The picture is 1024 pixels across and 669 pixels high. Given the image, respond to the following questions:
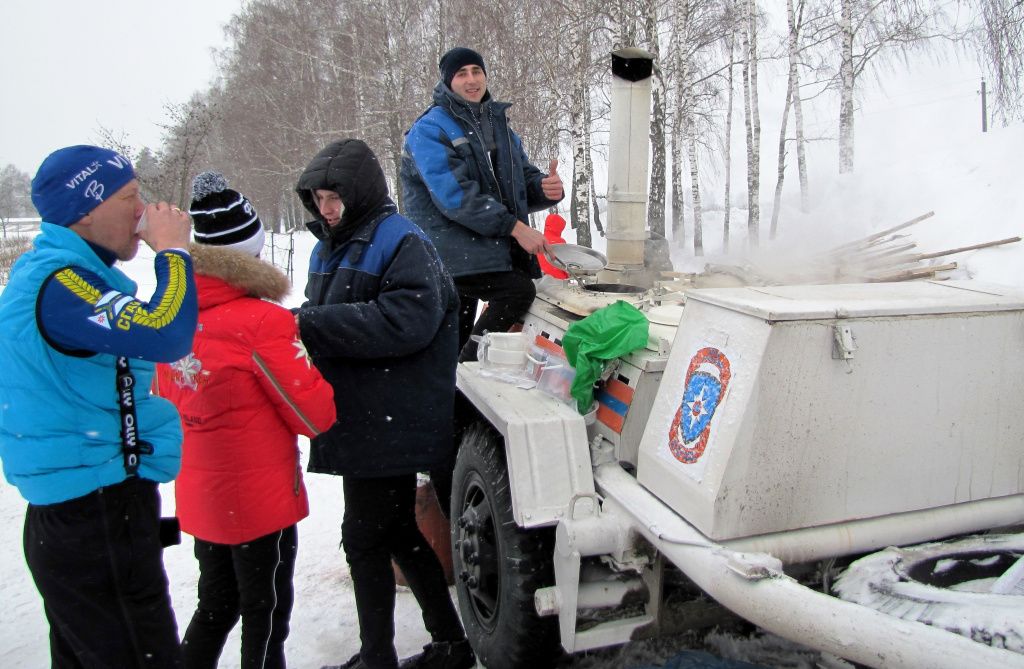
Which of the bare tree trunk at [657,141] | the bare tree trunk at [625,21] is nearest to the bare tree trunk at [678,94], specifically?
the bare tree trunk at [657,141]

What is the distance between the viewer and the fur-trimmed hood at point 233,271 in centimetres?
223

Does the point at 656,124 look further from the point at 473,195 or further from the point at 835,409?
the point at 835,409

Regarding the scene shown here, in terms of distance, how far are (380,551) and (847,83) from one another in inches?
614

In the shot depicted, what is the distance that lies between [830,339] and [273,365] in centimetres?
155

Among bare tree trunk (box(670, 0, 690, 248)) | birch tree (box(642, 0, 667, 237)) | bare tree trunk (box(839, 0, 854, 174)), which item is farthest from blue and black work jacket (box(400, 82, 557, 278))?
bare tree trunk (box(839, 0, 854, 174))

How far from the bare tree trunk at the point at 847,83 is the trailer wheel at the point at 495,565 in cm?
1426

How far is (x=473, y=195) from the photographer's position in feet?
10.9

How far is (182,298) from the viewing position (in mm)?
1902

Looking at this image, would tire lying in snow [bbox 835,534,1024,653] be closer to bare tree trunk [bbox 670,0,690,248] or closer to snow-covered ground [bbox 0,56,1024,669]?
snow-covered ground [bbox 0,56,1024,669]

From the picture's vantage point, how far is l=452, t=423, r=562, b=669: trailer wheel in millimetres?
2500

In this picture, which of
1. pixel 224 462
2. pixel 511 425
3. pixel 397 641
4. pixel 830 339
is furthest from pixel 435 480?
pixel 830 339

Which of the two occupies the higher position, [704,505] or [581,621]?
[704,505]

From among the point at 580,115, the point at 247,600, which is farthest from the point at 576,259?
the point at 580,115

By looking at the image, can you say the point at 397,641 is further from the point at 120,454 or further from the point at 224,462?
the point at 120,454
